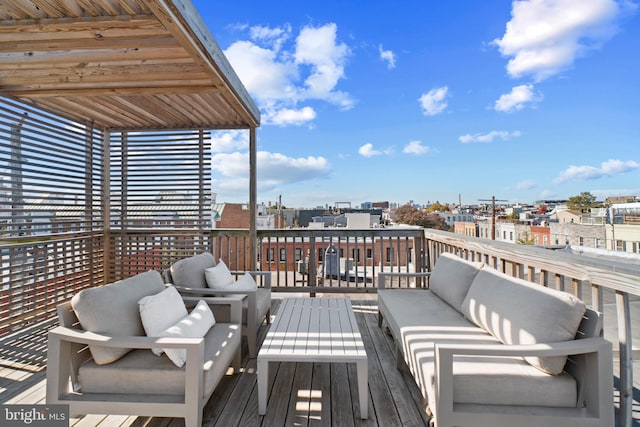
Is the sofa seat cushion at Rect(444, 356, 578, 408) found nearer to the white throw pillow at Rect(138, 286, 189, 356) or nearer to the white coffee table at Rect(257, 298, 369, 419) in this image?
the white coffee table at Rect(257, 298, 369, 419)

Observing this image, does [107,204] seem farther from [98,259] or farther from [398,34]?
[398,34]

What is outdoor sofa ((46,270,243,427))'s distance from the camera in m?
1.55

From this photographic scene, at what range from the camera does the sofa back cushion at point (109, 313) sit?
5.29 feet

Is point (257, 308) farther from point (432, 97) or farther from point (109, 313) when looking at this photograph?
point (432, 97)

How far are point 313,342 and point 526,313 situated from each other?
128cm

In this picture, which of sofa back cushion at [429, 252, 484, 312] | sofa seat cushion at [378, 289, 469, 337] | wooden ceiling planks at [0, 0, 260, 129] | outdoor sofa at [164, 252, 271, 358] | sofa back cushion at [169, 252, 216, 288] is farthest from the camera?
sofa back cushion at [169, 252, 216, 288]

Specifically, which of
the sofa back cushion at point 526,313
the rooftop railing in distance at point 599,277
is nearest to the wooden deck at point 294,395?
the sofa back cushion at point 526,313

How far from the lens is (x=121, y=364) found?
164 cm

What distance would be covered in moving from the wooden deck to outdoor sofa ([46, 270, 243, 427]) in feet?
0.83

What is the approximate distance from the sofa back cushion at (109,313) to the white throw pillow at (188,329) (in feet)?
0.70

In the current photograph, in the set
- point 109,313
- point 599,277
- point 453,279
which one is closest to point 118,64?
point 109,313

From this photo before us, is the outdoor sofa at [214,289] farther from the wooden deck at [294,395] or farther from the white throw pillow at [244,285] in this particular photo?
the wooden deck at [294,395]

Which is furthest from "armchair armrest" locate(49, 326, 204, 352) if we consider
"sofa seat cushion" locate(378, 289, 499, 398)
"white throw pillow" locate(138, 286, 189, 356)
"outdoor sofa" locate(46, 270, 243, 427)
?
"sofa seat cushion" locate(378, 289, 499, 398)

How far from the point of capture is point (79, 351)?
1.71 metres
